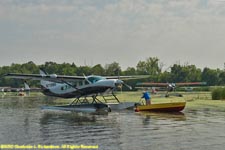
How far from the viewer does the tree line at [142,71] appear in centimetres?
12231

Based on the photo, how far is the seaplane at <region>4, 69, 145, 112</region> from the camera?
93.4ft

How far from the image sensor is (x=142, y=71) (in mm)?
141375

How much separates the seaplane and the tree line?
71.2 metres

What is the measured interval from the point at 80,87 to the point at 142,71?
11074cm

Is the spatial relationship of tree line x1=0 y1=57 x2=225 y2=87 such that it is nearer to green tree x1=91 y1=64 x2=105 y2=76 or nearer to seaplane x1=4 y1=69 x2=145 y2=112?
green tree x1=91 y1=64 x2=105 y2=76

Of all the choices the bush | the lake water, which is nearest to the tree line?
the bush

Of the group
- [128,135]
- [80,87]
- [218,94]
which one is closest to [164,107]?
[80,87]

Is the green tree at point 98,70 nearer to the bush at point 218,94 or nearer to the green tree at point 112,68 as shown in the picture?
the green tree at point 112,68

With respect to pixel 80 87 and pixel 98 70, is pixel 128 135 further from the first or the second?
pixel 98 70

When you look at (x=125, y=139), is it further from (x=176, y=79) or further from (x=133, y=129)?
(x=176, y=79)

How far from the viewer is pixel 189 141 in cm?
1417

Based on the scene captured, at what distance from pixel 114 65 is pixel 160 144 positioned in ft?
422

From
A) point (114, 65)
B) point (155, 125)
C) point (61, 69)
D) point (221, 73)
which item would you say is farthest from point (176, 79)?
point (155, 125)

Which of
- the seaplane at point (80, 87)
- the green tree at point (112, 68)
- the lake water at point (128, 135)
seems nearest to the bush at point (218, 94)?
the seaplane at point (80, 87)
